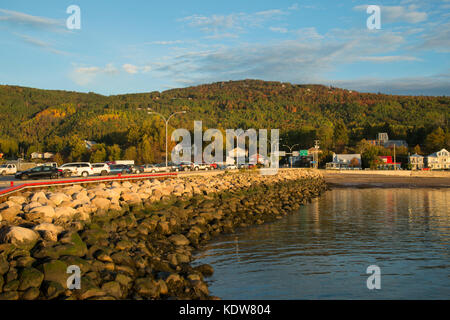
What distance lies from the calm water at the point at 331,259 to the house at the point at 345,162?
93.8 m

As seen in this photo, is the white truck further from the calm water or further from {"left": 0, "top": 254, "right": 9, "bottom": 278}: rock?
{"left": 0, "top": 254, "right": 9, "bottom": 278}: rock

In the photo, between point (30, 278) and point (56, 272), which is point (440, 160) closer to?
point (56, 272)

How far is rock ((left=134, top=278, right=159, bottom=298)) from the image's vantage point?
10.1m

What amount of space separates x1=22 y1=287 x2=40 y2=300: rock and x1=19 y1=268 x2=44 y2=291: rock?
211 mm

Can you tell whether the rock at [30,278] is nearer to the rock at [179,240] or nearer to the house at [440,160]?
the rock at [179,240]

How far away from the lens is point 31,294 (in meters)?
8.66

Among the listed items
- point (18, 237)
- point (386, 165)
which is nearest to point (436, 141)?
point (386, 165)

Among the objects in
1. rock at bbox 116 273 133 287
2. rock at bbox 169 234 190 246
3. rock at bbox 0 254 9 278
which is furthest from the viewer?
rock at bbox 169 234 190 246

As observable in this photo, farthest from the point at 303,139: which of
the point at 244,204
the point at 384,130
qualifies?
the point at 244,204

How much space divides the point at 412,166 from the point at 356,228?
4220 inches

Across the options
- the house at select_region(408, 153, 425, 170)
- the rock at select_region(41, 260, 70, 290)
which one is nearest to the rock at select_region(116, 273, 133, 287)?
the rock at select_region(41, 260, 70, 290)

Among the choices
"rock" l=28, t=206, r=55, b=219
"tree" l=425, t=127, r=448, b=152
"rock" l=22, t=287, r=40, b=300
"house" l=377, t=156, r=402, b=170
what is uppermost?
"tree" l=425, t=127, r=448, b=152
